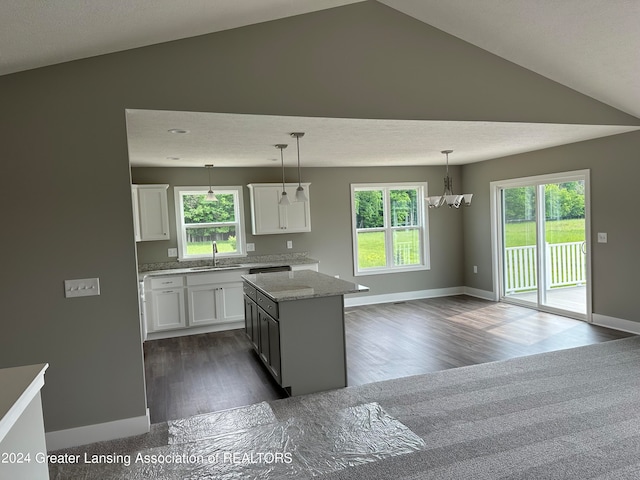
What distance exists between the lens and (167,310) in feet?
18.2

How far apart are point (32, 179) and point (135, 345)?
1304mm

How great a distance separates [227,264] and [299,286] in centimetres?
265

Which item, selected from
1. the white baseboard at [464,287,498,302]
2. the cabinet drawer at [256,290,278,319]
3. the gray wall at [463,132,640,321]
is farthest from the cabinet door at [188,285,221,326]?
the gray wall at [463,132,640,321]

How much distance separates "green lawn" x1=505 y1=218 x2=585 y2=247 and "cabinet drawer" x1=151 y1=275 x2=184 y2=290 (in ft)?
16.1

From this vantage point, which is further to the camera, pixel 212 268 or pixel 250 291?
pixel 212 268

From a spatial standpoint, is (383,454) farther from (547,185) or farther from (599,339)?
(547,185)

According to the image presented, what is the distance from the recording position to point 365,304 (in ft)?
23.2

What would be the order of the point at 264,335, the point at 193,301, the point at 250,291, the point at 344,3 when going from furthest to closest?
the point at 193,301 → the point at 250,291 → the point at 264,335 → the point at 344,3

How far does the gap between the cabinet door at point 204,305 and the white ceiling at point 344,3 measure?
1716 millimetres

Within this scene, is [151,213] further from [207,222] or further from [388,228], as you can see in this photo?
[388,228]

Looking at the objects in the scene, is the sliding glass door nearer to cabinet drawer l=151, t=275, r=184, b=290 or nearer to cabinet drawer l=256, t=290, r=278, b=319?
cabinet drawer l=256, t=290, r=278, b=319

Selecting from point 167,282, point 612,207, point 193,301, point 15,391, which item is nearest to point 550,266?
point 612,207

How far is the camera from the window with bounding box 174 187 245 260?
20.5ft

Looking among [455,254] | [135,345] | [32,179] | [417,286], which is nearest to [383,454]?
[135,345]
